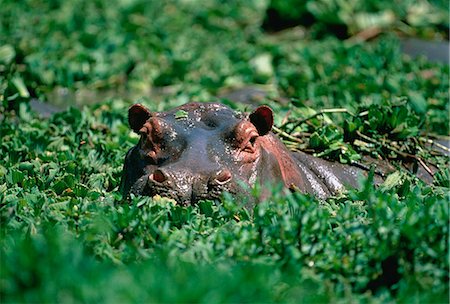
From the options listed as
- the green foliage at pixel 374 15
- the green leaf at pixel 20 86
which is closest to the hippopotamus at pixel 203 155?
the green leaf at pixel 20 86

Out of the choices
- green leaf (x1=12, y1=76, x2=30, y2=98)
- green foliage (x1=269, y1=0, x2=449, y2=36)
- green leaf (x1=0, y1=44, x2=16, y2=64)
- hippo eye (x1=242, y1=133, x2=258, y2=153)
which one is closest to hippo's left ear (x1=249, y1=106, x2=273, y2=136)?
hippo eye (x1=242, y1=133, x2=258, y2=153)

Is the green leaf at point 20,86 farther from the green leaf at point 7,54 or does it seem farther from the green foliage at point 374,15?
the green foliage at point 374,15

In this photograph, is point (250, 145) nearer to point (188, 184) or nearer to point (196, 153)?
point (196, 153)

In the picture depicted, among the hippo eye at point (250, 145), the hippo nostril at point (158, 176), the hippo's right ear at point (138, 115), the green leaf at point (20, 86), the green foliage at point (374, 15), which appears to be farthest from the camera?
the green foliage at point (374, 15)

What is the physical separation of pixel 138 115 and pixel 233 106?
1802mm

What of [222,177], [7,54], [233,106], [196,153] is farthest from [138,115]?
[7,54]

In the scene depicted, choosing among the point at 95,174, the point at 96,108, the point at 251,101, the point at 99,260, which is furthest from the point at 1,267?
the point at 251,101

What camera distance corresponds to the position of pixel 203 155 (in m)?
4.98

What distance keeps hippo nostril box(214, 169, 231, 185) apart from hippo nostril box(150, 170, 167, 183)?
8.8 inches

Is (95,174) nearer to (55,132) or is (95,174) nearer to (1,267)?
(55,132)

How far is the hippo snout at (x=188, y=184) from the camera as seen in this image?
4816 millimetres

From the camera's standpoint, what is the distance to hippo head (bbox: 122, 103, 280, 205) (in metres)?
4.84

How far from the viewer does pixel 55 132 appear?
6879 millimetres

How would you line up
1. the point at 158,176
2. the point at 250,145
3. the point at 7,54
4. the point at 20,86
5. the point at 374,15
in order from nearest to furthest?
the point at 158,176
the point at 250,145
the point at 20,86
the point at 7,54
the point at 374,15
